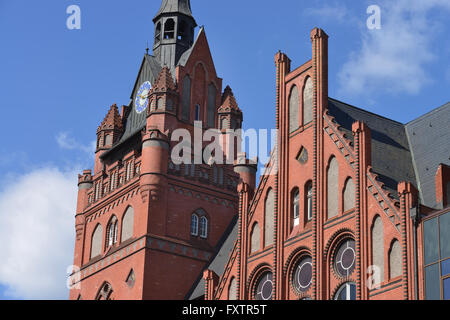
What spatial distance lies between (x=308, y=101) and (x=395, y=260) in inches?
534

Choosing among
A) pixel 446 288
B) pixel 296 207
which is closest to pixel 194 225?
pixel 296 207

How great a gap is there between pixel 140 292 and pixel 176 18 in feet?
75.7

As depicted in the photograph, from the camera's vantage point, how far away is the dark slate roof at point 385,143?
52562mm

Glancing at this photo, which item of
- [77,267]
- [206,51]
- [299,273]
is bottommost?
[299,273]

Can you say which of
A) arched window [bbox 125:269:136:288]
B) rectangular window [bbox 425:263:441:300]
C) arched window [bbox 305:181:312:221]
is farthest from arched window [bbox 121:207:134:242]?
rectangular window [bbox 425:263:441:300]

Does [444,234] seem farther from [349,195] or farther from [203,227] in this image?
[203,227]

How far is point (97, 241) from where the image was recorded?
73875 millimetres

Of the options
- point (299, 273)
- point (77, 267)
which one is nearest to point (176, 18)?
point (77, 267)

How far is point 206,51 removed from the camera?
7725cm

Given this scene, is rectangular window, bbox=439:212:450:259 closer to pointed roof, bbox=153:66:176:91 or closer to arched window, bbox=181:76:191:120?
pointed roof, bbox=153:66:176:91

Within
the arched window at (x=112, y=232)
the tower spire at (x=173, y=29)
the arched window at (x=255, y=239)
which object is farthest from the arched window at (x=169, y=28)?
the arched window at (x=255, y=239)

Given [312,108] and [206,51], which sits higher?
[206,51]
